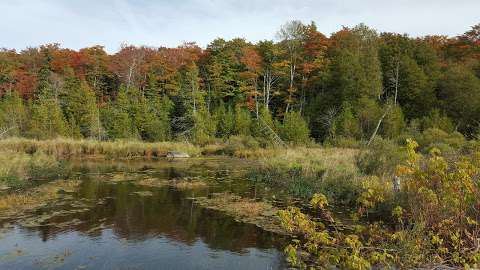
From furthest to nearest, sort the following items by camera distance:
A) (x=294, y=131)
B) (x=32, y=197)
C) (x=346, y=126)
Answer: (x=294, y=131)
(x=346, y=126)
(x=32, y=197)

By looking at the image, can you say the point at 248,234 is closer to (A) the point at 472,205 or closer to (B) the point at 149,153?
(A) the point at 472,205

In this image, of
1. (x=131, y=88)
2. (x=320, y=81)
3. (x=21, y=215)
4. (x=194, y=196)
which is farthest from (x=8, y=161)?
(x=320, y=81)

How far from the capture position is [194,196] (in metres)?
15.4

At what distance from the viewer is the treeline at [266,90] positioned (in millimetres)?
33219

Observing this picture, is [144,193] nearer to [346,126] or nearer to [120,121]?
[346,126]

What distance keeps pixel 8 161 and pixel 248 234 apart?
1333 cm

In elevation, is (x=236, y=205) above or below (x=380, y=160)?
below

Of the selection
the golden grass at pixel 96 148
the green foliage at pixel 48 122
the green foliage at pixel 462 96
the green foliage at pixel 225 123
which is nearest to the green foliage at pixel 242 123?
the green foliage at pixel 225 123

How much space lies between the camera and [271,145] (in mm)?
30469

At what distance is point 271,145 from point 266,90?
15.0 meters

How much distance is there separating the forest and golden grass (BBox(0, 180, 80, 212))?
9cm

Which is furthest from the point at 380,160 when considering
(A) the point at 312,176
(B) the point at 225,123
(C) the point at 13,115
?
(C) the point at 13,115

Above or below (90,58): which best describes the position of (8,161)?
below

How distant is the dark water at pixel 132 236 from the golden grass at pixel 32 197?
2.10ft
